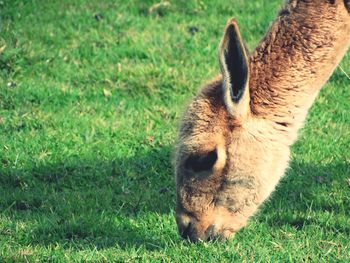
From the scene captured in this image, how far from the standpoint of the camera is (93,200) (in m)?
7.48

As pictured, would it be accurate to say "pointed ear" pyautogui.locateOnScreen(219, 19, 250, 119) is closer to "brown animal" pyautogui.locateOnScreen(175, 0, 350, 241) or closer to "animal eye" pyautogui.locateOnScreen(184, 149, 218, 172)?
"brown animal" pyautogui.locateOnScreen(175, 0, 350, 241)

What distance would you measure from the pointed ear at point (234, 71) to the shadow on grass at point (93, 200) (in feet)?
4.21

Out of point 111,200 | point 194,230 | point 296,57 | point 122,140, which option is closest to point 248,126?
point 296,57

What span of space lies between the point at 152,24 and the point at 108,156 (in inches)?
125

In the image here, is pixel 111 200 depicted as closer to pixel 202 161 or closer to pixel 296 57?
pixel 202 161

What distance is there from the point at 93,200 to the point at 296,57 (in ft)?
7.24

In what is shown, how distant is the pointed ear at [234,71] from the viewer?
5797 mm

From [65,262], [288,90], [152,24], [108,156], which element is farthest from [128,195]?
[152,24]

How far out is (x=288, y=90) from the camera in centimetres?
612

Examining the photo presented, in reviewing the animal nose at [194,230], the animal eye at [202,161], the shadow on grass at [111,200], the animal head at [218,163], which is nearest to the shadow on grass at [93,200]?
the shadow on grass at [111,200]

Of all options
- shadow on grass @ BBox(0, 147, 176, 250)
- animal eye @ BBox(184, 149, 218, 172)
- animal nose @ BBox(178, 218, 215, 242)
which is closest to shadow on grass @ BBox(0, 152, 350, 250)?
shadow on grass @ BBox(0, 147, 176, 250)

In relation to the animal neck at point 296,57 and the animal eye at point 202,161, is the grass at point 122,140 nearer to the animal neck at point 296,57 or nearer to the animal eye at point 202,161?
the animal eye at point 202,161

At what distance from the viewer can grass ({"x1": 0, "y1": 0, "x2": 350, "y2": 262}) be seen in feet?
21.9

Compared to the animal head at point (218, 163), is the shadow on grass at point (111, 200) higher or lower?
lower
